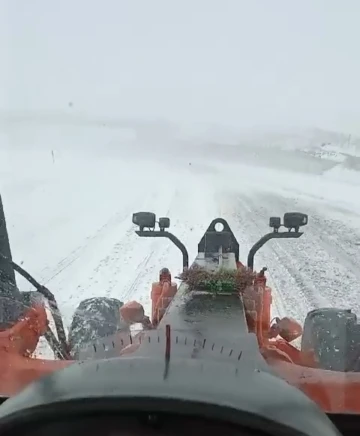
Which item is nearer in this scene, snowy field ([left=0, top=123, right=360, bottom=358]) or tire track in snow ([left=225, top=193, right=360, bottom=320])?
tire track in snow ([left=225, top=193, right=360, bottom=320])

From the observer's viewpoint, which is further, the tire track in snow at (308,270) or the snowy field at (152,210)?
the snowy field at (152,210)

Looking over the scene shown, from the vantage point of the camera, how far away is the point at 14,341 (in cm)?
196

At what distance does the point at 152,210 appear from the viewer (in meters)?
8.00

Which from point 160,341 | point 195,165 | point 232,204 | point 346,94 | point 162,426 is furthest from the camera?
point 346,94

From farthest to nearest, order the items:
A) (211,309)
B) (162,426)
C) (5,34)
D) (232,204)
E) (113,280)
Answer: (232,204) < (5,34) < (113,280) < (211,309) < (162,426)

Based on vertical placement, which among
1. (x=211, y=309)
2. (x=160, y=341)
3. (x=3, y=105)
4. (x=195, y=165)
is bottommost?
(x=195, y=165)

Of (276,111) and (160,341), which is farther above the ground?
(160,341)

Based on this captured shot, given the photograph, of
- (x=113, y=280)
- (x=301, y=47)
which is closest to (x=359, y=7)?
(x=301, y=47)

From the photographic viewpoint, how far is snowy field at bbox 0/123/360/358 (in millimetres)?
5234

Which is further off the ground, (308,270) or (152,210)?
(308,270)

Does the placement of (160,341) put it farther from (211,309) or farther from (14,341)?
(14,341)

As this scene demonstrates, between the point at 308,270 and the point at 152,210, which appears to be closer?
the point at 308,270

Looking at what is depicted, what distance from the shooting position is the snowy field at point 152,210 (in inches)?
206

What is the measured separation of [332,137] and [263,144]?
69.0 inches
